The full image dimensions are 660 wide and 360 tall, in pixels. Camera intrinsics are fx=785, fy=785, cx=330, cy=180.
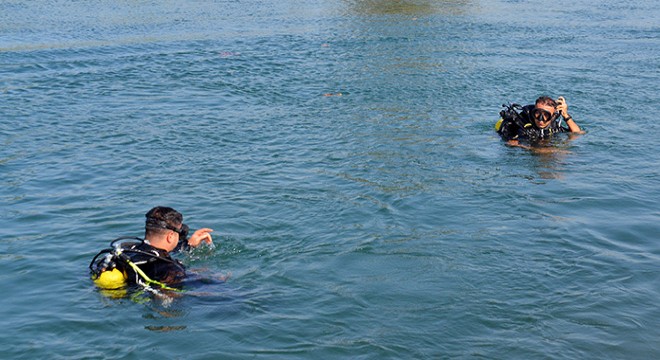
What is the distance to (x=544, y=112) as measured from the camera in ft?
38.8

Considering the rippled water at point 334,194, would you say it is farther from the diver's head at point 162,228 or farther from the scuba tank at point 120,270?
the diver's head at point 162,228

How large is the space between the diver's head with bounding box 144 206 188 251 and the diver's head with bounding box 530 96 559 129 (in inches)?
267

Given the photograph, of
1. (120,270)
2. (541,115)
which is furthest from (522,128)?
(120,270)

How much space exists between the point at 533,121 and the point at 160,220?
7015 millimetres

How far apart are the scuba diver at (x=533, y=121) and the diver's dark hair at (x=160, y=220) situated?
21.8 feet

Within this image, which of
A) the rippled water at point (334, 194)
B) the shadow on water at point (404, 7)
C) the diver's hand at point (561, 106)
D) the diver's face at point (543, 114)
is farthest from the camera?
the shadow on water at point (404, 7)

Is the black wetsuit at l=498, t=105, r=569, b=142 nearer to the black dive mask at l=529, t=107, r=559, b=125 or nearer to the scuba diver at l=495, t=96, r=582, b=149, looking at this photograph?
the scuba diver at l=495, t=96, r=582, b=149

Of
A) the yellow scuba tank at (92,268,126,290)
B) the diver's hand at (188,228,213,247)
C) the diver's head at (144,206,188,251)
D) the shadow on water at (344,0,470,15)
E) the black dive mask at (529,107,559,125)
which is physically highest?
the shadow on water at (344,0,470,15)

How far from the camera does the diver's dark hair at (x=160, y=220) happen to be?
22.6ft

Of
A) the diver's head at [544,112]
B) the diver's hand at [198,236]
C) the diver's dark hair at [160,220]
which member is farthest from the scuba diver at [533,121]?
the diver's dark hair at [160,220]

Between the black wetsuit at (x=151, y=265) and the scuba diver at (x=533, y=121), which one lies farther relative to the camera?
the scuba diver at (x=533, y=121)

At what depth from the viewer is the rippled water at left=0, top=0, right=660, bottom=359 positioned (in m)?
6.56

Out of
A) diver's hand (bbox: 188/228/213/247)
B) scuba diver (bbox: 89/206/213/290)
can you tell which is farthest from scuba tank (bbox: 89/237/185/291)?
diver's hand (bbox: 188/228/213/247)

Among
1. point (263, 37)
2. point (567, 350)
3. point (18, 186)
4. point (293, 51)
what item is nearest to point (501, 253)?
point (567, 350)
